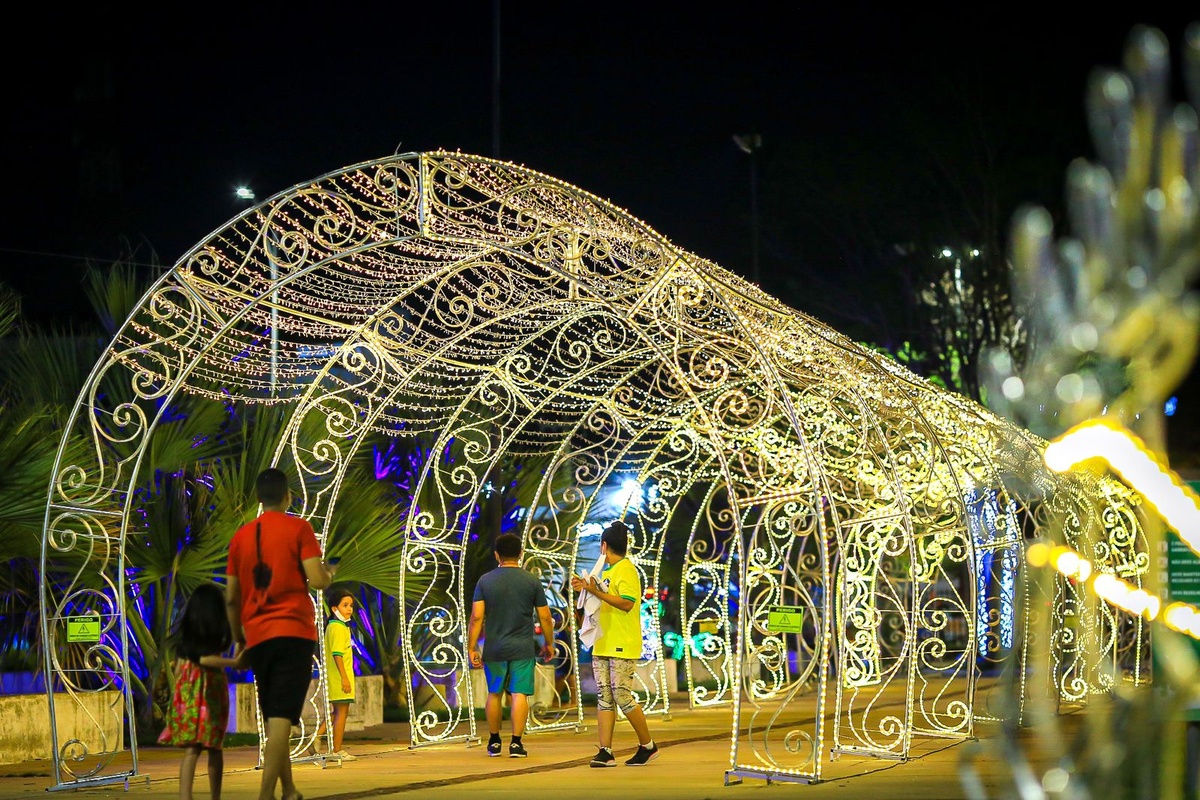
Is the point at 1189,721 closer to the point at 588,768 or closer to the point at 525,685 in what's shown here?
the point at 588,768

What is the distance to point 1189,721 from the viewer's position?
27.1 feet

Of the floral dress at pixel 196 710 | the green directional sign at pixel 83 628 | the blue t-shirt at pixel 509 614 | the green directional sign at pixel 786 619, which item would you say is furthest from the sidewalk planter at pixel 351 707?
the floral dress at pixel 196 710

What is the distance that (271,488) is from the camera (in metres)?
Answer: 8.23

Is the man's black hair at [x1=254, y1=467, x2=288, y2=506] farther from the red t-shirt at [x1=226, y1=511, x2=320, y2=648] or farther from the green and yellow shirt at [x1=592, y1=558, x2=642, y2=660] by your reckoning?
the green and yellow shirt at [x1=592, y1=558, x2=642, y2=660]

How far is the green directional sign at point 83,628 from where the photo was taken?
10.3 meters

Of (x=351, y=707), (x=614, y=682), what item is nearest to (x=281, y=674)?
(x=614, y=682)

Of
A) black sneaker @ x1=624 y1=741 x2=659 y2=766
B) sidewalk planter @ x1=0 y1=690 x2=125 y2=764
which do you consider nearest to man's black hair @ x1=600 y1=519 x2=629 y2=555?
black sneaker @ x1=624 y1=741 x2=659 y2=766

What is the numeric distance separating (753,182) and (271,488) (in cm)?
2228

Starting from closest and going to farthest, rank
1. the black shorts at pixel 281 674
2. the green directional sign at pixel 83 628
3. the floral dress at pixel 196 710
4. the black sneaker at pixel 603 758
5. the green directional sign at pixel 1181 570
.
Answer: the black shorts at pixel 281 674 → the floral dress at pixel 196 710 → the green directional sign at pixel 1181 570 → the green directional sign at pixel 83 628 → the black sneaker at pixel 603 758

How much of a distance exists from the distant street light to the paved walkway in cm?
1693

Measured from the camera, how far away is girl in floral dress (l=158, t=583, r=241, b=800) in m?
8.09

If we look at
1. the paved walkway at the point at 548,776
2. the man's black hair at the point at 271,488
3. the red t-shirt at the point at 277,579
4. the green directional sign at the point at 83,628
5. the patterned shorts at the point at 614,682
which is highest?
the man's black hair at the point at 271,488

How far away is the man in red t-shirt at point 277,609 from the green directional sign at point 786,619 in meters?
3.34

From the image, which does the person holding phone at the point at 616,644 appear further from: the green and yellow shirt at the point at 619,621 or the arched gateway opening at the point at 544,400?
the arched gateway opening at the point at 544,400
